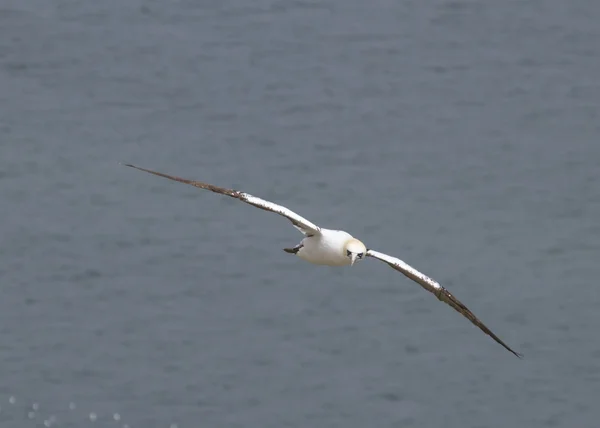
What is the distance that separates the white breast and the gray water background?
17.0 meters

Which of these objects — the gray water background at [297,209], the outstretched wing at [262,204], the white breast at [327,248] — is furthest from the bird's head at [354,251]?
the gray water background at [297,209]

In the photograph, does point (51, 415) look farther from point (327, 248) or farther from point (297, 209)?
point (327, 248)

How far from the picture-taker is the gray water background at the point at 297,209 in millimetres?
39312

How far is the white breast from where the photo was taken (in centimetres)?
2083

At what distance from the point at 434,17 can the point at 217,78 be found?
695cm

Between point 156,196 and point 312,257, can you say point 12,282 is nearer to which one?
point 156,196

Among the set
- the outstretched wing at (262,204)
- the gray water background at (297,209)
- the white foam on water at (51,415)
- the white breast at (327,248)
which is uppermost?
the outstretched wing at (262,204)

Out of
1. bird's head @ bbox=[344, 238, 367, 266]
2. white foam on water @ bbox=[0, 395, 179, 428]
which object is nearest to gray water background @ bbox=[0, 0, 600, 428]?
white foam on water @ bbox=[0, 395, 179, 428]

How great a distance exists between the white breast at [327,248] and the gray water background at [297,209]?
669 inches

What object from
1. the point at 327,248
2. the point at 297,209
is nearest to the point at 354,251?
the point at 327,248

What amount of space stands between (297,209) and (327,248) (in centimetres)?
2039

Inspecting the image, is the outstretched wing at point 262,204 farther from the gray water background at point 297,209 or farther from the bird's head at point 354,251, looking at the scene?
the gray water background at point 297,209

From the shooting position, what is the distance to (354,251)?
67.2 ft

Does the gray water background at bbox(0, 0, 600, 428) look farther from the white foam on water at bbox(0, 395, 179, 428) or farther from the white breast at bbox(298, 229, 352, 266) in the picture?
the white breast at bbox(298, 229, 352, 266)
